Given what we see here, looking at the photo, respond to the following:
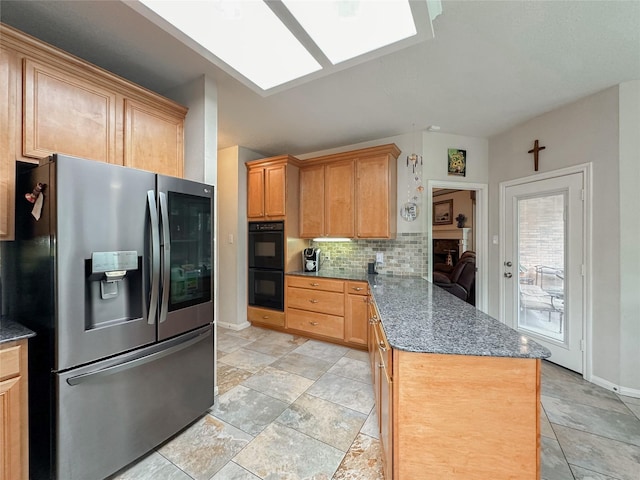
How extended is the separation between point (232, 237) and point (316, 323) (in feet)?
5.55

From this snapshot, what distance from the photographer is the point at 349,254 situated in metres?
3.70

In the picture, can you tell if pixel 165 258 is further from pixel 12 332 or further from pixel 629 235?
pixel 629 235

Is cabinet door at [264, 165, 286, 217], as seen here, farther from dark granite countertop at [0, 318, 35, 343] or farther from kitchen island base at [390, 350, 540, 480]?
kitchen island base at [390, 350, 540, 480]

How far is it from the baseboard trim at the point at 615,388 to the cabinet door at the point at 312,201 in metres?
3.07

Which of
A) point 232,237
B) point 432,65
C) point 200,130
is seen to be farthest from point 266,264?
point 432,65

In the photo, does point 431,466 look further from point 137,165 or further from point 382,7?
point 137,165

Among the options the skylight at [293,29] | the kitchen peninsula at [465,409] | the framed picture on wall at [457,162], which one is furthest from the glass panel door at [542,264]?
the skylight at [293,29]

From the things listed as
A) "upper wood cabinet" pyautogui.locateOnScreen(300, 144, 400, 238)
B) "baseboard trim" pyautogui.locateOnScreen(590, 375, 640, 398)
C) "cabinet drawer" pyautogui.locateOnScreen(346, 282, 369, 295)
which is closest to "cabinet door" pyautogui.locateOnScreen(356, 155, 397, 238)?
"upper wood cabinet" pyautogui.locateOnScreen(300, 144, 400, 238)

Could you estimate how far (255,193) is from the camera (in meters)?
3.71

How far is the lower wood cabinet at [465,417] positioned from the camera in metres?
1.02

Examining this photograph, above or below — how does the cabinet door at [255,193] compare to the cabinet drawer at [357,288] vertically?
above

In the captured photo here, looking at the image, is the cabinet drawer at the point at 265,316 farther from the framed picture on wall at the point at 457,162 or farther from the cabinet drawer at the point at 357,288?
the framed picture on wall at the point at 457,162

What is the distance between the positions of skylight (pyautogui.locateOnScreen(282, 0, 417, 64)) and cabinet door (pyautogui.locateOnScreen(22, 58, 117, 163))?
1427 millimetres

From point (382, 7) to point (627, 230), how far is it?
9.07ft
